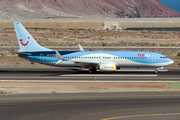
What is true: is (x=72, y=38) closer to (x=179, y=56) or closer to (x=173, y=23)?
(x=179, y=56)

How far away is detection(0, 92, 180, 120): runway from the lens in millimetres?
18750

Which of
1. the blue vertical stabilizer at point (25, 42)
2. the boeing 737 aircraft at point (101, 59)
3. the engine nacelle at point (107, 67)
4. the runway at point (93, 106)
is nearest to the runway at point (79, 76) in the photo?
the engine nacelle at point (107, 67)

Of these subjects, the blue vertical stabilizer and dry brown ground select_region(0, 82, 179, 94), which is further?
the blue vertical stabilizer

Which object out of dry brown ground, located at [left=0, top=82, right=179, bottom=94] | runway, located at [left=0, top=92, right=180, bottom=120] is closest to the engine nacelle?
dry brown ground, located at [left=0, top=82, right=179, bottom=94]

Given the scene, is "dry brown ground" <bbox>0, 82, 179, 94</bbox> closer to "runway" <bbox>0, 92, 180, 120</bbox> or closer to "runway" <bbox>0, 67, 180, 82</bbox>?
"runway" <bbox>0, 92, 180, 120</bbox>

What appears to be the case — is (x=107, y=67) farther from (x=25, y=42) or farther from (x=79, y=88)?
(x=25, y=42)

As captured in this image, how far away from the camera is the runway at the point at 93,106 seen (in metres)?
18.8

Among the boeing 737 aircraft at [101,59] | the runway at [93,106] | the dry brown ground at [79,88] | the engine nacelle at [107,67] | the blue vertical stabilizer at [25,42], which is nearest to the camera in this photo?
the runway at [93,106]

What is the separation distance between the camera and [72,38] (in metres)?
97.8

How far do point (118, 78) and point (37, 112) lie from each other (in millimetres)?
19161

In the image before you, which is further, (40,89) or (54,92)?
(40,89)

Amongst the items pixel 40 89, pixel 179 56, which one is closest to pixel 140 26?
pixel 179 56

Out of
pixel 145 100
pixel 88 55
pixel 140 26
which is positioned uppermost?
pixel 140 26

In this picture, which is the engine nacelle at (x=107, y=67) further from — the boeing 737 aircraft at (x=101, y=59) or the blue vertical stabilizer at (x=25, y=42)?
the blue vertical stabilizer at (x=25, y=42)
